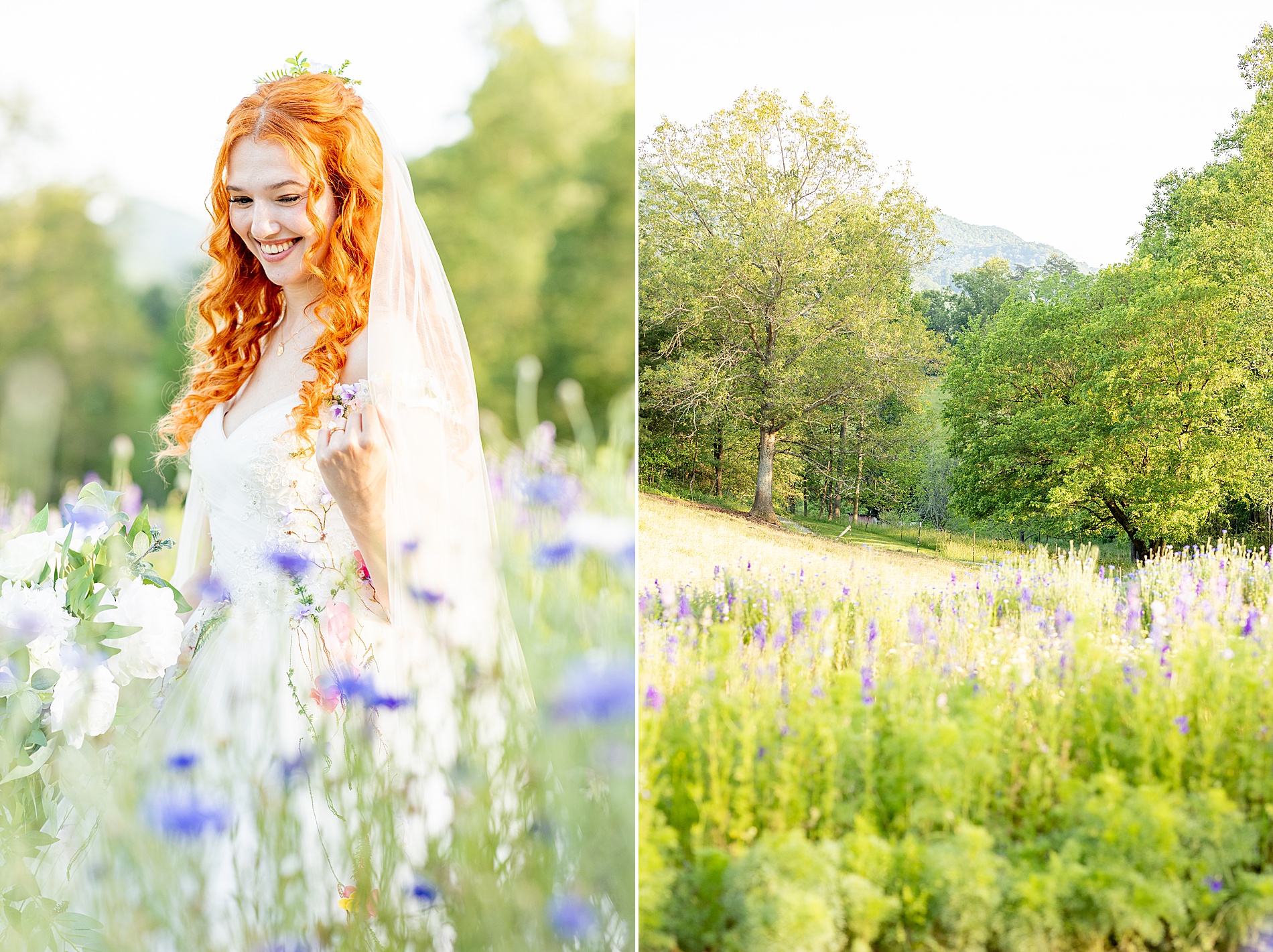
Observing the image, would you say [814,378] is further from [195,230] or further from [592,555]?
[195,230]

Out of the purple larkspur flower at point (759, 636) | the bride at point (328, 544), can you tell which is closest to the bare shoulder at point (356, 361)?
the bride at point (328, 544)

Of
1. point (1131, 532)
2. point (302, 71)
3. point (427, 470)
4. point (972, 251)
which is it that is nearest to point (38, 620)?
point (427, 470)

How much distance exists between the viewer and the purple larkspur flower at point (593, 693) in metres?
1.58

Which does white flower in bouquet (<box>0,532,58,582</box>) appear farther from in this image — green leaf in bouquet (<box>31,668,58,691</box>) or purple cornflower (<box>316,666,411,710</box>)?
purple cornflower (<box>316,666,411,710</box>)

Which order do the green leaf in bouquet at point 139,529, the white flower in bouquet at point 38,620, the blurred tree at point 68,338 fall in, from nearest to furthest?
the white flower in bouquet at point 38,620, the green leaf in bouquet at point 139,529, the blurred tree at point 68,338

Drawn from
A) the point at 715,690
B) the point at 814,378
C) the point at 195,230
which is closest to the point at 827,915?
the point at 715,690

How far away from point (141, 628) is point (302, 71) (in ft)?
4.19

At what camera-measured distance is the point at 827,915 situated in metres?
1.79

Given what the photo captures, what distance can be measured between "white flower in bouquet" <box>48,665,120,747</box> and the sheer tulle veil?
19.2 inches

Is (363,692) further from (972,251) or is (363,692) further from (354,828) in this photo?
(972,251)

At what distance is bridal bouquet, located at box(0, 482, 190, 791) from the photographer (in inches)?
54.6

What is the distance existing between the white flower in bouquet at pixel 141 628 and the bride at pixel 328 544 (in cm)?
Answer: 21

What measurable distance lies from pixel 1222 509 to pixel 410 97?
2899 mm

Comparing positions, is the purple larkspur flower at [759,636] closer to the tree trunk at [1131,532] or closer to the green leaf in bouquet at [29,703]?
the tree trunk at [1131,532]
